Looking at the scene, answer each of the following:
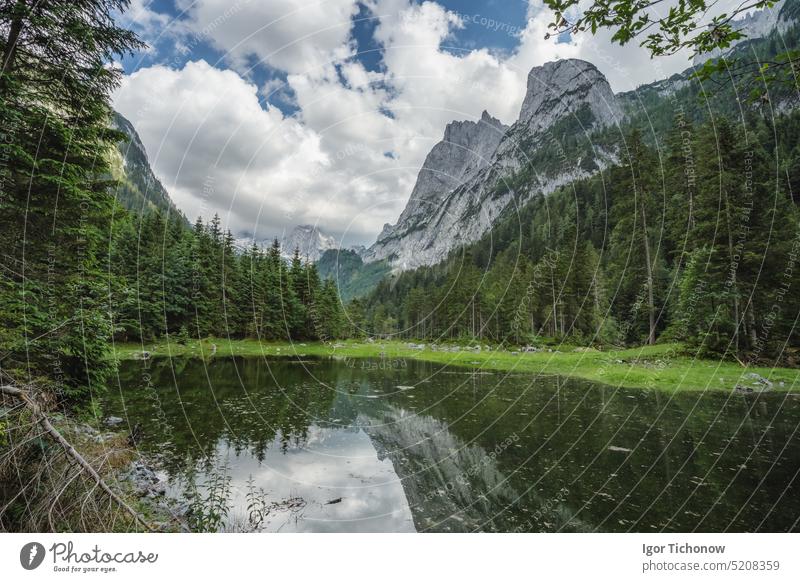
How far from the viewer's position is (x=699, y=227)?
22984 millimetres

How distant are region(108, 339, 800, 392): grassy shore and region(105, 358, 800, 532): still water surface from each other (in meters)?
2.24

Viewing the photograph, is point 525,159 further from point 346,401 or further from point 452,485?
point 452,485

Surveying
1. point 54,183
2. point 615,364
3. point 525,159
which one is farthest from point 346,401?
point 525,159

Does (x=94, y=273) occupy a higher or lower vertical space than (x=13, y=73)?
lower

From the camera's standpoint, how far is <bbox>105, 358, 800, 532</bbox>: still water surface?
6016 millimetres

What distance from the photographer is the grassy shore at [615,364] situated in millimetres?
17266

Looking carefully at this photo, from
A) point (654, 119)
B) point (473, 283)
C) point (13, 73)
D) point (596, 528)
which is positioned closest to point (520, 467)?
point (596, 528)

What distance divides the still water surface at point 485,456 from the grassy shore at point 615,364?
224 centimetres

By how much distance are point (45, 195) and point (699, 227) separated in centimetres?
2936

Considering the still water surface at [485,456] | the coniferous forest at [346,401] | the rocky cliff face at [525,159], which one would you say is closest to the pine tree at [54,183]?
the coniferous forest at [346,401]

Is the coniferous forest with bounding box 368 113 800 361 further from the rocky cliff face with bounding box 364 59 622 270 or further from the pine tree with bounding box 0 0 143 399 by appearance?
the rocky cliff face with bounding box 364 59 622 270

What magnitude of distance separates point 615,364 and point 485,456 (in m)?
17.5

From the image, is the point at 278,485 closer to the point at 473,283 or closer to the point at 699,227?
the point at 699,227

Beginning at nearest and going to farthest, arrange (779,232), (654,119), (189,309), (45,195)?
(45,195)
(779,232)
(189,309)
(654,119)
